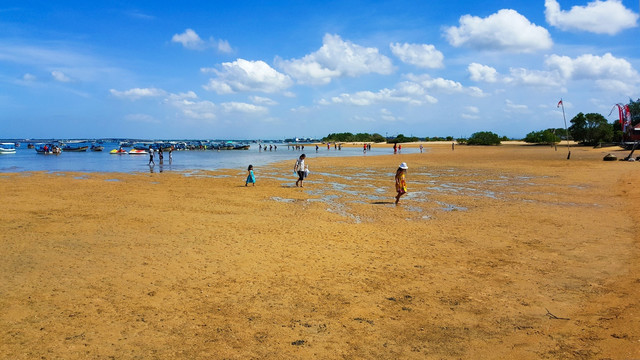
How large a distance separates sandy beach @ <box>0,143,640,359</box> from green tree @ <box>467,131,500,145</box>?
8617 centimetres

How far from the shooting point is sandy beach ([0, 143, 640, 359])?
183 inches

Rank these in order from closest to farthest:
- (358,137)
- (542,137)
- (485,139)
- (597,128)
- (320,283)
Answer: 1. (320,283)
2. (597,128)
3. (542,137)
4. (485,139)
5. (358,137)

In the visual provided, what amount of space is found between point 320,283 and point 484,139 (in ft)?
321

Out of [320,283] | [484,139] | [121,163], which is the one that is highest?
[484,139]

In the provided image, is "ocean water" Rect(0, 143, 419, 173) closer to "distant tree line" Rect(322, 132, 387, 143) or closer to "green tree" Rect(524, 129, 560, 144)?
"green tree" Rect(524, 129, 560, 144)

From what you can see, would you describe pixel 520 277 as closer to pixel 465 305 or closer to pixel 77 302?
pixel 465 305

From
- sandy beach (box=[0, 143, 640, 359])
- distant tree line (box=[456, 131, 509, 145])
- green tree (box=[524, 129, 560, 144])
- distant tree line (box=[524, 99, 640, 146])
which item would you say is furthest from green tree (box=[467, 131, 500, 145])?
sandy beach (box=[0, 143, 640, 359])

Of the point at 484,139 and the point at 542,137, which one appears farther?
the point at 484,139

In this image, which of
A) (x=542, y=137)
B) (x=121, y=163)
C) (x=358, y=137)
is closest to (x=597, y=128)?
(x=542, y=137)

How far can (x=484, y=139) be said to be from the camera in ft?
312

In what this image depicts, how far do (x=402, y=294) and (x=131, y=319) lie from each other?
3.95 metres

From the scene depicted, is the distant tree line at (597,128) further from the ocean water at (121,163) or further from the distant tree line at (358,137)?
the distant tree line at (358,137)

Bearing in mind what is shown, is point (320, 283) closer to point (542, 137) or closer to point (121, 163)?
point (121, 163)

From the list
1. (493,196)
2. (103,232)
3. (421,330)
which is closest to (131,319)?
(421,330)
